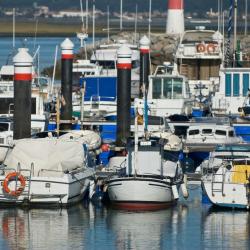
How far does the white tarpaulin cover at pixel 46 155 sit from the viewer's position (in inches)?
1287

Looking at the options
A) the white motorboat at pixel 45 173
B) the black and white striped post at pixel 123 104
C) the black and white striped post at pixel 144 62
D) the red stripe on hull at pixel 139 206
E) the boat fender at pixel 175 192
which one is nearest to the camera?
the white motorboat at pixel 45 173

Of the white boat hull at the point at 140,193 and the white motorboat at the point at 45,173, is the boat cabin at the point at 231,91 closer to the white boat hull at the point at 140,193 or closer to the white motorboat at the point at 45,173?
the white motorboat at the point at 45,173

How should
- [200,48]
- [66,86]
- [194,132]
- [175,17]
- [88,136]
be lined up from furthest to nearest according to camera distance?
[175,17] → [200,48] → [66,86] → [194,132] → [88,136]

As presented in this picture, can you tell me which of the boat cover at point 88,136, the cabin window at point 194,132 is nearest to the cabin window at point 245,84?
the cabin window at point 194,132

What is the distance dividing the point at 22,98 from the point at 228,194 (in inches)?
250

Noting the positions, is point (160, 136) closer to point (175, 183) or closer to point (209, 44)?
point (175, 183)

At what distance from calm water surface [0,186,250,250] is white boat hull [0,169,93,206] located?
0.70ft

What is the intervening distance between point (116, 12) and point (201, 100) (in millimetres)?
139852

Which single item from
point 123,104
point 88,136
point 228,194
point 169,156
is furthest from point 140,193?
point 88,136

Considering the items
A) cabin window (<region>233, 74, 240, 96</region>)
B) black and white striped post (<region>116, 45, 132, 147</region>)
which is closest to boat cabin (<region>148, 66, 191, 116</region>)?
cabin window (<region>233, 74, 240, 96</region>)

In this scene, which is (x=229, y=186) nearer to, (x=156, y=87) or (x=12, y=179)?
(x=12, y=179)

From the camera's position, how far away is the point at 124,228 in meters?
30.3

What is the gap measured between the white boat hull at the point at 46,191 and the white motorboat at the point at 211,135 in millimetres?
8111

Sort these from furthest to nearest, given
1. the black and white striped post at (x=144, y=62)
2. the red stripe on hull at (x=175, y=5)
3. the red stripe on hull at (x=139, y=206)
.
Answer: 1. the red stripe on hull at (x=175, y=5)
2. the black and white striped post at (x=144, y=62)
3. the red stripe on hull at (x=139, y=206)
